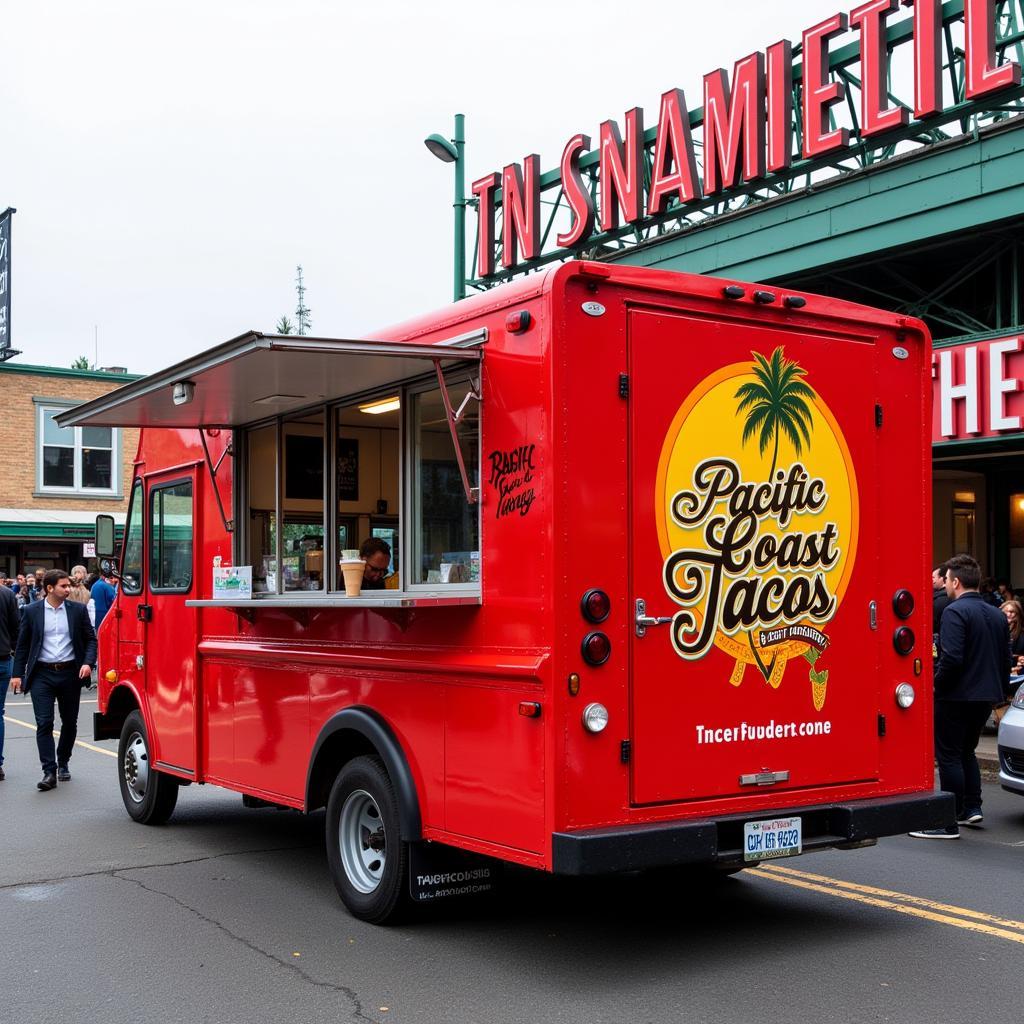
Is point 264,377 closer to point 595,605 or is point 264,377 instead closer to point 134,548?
point 595,605

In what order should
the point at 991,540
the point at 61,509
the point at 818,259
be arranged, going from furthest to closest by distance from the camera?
1. the point at 61,509
2. the point at 991,540
3. the point at 818,259

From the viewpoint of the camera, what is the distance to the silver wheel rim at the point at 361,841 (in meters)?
6.29

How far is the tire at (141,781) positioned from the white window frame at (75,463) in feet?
78.9

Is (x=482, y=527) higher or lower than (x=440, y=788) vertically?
higher

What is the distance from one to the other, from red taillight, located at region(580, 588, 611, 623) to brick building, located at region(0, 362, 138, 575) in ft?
93.7

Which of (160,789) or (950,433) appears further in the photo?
(950,433)

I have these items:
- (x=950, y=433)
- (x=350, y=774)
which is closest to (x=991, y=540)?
(x=950, y=433)

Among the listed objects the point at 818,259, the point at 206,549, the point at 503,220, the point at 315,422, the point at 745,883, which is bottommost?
the point at 745,883

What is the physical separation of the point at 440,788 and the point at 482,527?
1.21 m

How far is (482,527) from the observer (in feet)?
18.8

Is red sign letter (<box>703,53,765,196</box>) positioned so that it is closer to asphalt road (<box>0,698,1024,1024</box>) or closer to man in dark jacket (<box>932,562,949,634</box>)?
man in dark jacket (<box>932,562,949,634</box>)

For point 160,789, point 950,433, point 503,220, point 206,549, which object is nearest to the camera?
point 206,549

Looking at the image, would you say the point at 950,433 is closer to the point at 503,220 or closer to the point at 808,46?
the point at 808,46

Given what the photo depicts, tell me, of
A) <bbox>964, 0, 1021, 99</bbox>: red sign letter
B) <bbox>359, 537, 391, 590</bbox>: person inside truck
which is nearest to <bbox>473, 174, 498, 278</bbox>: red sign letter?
<bbox>964, 0, 1021, 99</bbox>: red sign letter
